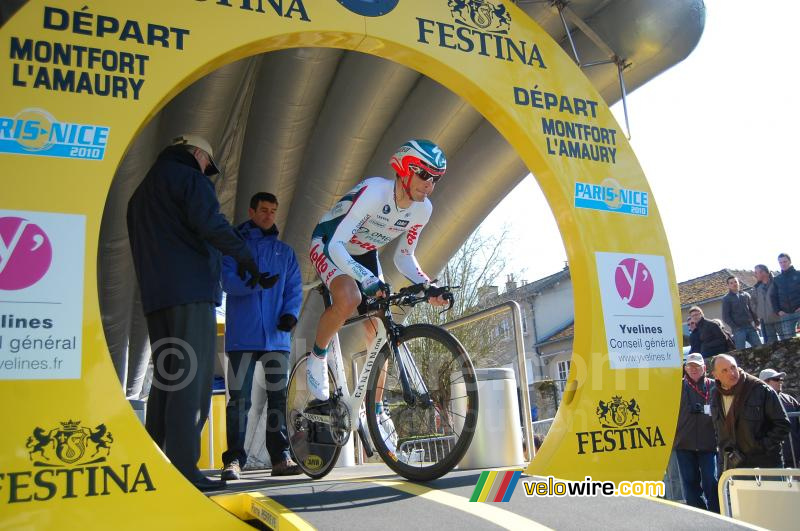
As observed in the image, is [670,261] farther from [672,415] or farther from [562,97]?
[562,97]

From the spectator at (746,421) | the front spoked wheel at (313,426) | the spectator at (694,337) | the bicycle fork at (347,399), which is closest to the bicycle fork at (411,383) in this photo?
the bicycle fork at (347,399)

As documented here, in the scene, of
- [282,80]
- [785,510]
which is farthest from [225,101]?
[785,510]

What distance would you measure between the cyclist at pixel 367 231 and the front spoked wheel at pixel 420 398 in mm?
320

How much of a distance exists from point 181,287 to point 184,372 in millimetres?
505

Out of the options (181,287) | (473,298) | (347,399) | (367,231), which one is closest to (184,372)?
(181,287)

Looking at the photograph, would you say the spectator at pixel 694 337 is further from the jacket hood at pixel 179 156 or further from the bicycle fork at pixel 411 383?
the jacket hood at pixel 179 156

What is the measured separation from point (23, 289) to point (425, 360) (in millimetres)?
2216

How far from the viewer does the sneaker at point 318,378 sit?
4.98m

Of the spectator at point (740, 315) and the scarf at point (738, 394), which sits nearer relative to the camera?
the scarf at point (738, 394)

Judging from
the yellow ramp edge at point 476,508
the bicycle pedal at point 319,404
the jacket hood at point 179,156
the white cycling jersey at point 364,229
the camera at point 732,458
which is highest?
the jacket hood at point 179,156

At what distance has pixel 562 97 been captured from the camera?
5.23m

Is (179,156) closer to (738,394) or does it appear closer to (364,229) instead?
(364,229)

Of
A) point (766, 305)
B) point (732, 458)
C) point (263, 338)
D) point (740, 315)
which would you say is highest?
point (766, 305)

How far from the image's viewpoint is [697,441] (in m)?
7.41
